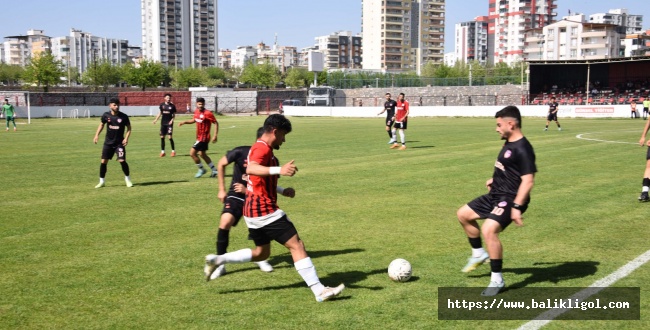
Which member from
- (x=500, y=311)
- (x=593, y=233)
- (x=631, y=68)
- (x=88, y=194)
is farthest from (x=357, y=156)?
(x=631, y=68)

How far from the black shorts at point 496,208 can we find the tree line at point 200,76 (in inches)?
3047

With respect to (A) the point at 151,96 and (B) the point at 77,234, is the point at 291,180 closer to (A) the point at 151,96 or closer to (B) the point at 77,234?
(B) the point at 77,234

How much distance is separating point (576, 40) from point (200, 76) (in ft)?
302

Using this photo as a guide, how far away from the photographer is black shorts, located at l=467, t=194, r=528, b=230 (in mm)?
7168

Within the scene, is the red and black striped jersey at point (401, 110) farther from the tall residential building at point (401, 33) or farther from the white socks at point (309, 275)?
the tall residential building at point (401, 33)

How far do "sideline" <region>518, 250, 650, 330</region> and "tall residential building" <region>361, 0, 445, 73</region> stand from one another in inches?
6924

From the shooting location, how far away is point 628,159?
20812 millimetres

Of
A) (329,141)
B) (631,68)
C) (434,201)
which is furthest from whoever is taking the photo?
(631,68)

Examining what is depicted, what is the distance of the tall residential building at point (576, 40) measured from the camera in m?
142

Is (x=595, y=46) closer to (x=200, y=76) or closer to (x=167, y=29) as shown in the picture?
(x=200, y=76)

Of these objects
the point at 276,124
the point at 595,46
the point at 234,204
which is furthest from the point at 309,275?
the point at 595,46

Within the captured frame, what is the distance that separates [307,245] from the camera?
31.7ft

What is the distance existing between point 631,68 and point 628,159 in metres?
58.6

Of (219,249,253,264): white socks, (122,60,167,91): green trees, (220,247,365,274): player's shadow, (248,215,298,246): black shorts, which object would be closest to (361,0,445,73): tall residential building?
(122,60,167,91): green trees
